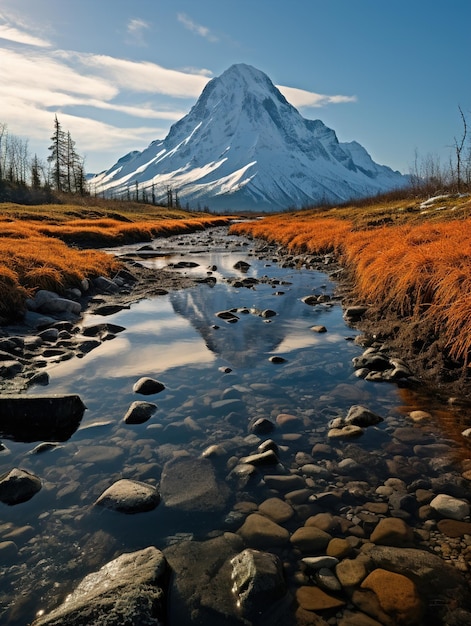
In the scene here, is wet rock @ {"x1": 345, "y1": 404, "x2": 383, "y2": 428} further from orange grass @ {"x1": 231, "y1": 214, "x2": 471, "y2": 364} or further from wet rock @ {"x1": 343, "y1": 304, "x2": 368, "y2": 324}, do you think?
wet rock @ {"x1": 343, "y1": 304, "x2": 368, "y2": 324}

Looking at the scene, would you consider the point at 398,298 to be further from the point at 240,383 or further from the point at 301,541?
the point at 301,541

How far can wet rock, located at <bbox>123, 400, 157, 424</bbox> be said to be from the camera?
5.44 m

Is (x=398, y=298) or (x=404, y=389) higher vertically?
(x=398, y=298)

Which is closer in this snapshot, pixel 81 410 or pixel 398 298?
pixel 81 410

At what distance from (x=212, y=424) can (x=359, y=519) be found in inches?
88.3

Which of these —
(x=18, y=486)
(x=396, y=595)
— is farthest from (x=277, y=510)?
(x=18, y=486)

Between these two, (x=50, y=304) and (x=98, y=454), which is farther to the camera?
(x=50, y=304)

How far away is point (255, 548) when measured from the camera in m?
3.37

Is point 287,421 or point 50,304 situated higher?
point 50,304

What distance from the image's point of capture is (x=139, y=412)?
5543 millimetres

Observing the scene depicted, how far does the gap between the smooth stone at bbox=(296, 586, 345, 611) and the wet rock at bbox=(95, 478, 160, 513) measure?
1545 millimetres

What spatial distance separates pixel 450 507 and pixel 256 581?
6.39 feet

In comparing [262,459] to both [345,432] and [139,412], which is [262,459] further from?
[139,412]

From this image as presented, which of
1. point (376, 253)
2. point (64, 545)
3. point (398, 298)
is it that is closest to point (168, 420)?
point (64, 545)
